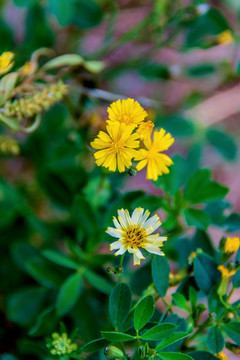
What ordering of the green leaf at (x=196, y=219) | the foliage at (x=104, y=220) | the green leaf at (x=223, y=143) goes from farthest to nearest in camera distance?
the green leaf at (x=223, y=143) → the green leaf at (x=196, y=219) → the foliage at (x=104, y=220)

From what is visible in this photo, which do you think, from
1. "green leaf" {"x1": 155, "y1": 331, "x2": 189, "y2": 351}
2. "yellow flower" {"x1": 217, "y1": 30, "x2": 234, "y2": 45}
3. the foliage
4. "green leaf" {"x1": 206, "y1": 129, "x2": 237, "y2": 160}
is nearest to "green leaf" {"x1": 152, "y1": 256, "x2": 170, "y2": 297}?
the foliage

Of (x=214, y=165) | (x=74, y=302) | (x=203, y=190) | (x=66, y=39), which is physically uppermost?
(x=66, y=39)

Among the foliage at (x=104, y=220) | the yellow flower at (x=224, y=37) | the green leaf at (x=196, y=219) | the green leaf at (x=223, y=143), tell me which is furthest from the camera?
the green leaf at (x=223, y=143)

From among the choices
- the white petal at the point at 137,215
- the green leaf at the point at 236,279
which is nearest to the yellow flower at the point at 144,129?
A: the white petal at the point at 137,215

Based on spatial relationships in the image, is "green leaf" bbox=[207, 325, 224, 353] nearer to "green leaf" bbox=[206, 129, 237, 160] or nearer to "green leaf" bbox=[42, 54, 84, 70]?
"green leaf" bbox=[42, 54, 84, 70]

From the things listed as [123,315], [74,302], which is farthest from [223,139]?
[123,315]

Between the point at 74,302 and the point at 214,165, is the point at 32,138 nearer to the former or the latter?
the point at 74,302

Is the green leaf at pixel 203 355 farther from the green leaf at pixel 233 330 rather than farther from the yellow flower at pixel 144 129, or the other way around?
the yellow flower at pixel 144 129
